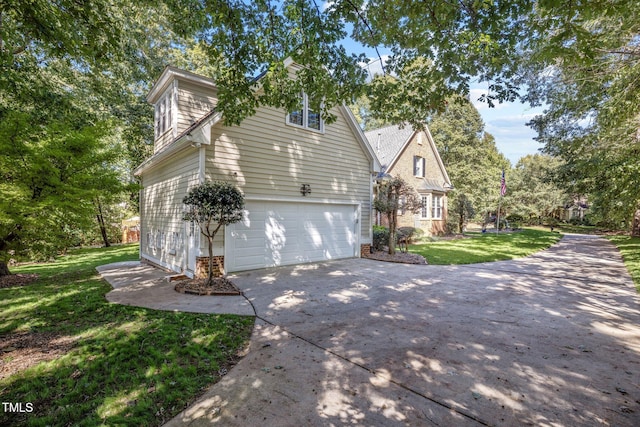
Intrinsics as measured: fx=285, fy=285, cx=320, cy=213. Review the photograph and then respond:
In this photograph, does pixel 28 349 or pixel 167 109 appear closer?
pixel 28 349

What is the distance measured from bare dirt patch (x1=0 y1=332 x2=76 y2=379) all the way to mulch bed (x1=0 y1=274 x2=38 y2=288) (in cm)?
479

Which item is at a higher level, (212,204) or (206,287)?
(212,204)

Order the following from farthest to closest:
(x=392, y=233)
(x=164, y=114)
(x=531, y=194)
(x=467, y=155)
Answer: (x=531, y=194) → (x=467, y=155) → (x=392, y=233) → (x=164, y=114)

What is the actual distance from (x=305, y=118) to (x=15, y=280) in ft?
30.8

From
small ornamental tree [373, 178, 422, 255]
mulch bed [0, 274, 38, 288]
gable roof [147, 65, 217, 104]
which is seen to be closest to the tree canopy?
mulch bed [0, 274, 38, 288]

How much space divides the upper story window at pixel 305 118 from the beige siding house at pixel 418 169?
8318mm

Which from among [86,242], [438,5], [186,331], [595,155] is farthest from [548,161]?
[86,242]

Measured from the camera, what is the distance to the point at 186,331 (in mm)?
4156

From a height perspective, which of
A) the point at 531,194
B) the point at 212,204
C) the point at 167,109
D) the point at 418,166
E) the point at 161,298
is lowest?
the point at 161,298

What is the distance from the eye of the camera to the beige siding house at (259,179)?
7.69 m

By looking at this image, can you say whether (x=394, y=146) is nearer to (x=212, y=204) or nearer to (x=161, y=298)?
(x=212, y=204)

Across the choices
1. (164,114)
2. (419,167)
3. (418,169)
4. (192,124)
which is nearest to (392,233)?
(192,124)

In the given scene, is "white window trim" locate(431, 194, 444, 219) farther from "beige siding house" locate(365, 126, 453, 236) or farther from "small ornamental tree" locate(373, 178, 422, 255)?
"small ornamental tree" locate(373, 178, 422, 255)

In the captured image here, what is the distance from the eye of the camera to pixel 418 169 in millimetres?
19578
